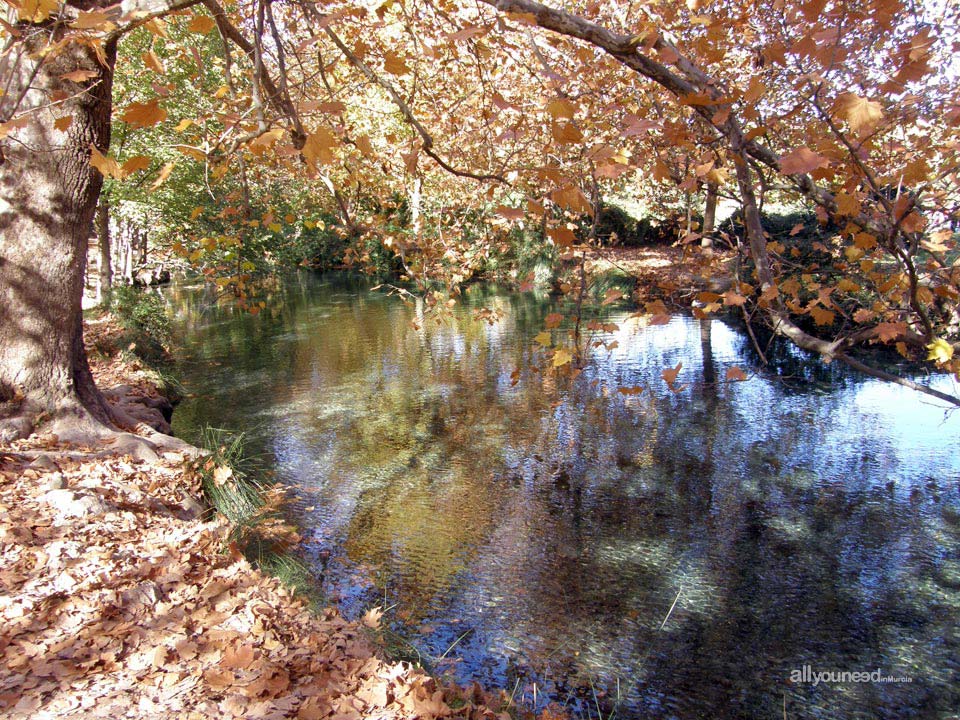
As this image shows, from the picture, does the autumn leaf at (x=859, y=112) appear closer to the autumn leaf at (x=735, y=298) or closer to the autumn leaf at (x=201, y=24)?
the autumn leaf at (x=735, y=298)

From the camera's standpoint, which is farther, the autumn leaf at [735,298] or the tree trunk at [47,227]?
the tree trunk at [47,227]

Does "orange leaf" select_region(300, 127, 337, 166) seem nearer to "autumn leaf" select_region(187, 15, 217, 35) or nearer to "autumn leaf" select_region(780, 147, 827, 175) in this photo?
"autumn leaf" select_region(187, 15, 217, 35)

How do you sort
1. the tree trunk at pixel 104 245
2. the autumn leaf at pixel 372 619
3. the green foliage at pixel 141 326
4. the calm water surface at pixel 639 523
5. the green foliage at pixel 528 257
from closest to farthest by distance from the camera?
the calm water surface at pixel 639 523 < the autumn leaf at pixel 372 619 < the green foliage at pixel 141 326 < the tree trunk at pixel 104 245 < the green foliage at pixel 528 257

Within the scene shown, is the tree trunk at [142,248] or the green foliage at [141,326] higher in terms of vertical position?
the tree trunk at [142,248]

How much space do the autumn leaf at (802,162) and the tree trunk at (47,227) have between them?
439 cm

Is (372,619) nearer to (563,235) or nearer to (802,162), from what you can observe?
(563,235)

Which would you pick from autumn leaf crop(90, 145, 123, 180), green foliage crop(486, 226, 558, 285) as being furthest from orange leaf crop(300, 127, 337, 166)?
green foliage crop(486, 226, 558, 285)

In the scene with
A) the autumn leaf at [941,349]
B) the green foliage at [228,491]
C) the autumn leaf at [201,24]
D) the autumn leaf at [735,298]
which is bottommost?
the green foliage at [228,491]

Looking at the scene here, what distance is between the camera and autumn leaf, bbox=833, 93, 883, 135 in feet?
6.34

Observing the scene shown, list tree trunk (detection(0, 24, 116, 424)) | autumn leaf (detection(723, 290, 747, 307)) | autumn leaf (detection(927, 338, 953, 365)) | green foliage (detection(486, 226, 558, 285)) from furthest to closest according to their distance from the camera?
green foliage (detection(486, 226, 558, 285)), tree trunk (detection(0, 24, 116, 424)), autumn leaf (detection(723, 290, 747, 307)), autumn leaf (detection(927, 338, 953, 365))

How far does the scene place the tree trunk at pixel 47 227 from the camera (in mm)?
4570

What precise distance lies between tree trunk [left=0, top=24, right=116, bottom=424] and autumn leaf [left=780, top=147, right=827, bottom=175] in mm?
4386

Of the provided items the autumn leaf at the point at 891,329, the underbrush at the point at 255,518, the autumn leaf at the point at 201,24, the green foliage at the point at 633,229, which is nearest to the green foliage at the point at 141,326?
the underbrush at the point at 255,518

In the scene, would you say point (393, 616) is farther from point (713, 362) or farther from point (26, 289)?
point (713, 362)
